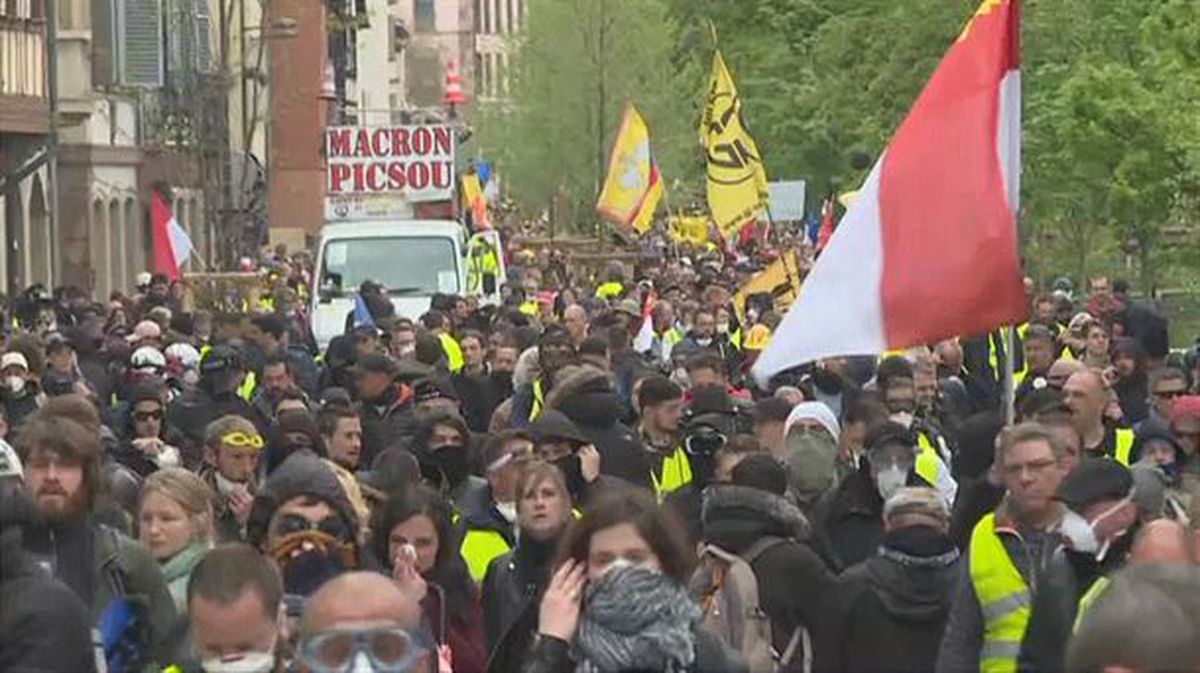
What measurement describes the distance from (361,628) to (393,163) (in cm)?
3453

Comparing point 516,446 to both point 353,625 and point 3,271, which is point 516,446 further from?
point 3,271

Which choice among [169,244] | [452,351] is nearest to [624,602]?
[452,351]

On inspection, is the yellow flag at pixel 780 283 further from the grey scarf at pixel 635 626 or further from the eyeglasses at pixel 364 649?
the eyeglasses at pixel 364 649

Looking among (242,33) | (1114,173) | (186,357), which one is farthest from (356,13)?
(186,357)

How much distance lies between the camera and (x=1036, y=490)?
10.3 metres

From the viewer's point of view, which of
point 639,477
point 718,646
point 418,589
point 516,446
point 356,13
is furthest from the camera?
point 356,13

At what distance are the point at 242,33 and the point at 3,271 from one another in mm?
11406

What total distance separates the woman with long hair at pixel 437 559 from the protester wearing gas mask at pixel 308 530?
15.7 inches

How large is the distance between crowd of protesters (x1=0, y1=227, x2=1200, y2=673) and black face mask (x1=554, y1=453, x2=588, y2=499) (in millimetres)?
20

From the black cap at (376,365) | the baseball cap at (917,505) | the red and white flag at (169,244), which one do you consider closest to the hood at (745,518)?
the baseball cap at (917,505)

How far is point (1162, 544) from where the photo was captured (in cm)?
901

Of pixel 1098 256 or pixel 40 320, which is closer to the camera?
pixel 40 320

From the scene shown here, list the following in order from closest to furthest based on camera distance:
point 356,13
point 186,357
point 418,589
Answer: point 418,589 < point 186,357 < point 356,13

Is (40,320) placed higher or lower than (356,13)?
lower
